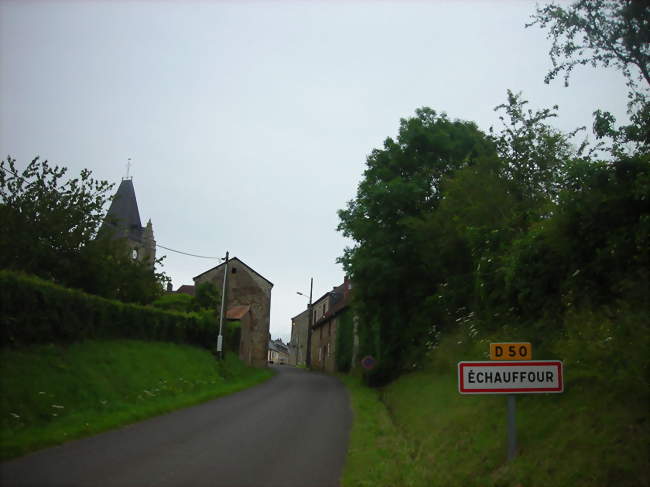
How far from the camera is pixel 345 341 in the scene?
40.8 meters

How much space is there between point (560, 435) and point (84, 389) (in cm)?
1120

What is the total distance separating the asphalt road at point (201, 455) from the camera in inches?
292

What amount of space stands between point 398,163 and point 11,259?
696 inches

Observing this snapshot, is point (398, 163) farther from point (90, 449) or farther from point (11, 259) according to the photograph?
point (90, 449)

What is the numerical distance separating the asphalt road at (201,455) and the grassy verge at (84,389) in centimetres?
51

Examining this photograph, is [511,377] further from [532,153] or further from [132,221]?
[132,221]

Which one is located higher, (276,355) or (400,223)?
(400,223)

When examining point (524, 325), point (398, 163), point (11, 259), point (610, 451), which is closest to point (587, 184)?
point (524, 325)

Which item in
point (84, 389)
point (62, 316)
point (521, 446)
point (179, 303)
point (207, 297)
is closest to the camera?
point (521, 446)

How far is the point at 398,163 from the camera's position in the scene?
2642cm

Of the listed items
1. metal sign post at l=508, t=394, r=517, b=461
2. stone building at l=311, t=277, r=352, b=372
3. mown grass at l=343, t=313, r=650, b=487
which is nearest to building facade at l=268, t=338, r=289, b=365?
stone building at l=311, t=277, r=352, b=372

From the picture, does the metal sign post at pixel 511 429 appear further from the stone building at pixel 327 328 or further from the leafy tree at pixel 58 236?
the stone building at pixel 327 328

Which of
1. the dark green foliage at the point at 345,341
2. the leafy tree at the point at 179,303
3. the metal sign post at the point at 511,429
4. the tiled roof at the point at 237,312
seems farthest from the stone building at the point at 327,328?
the metal sign post at the point at 511,429

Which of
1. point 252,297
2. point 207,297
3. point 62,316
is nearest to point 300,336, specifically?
point 252,297
